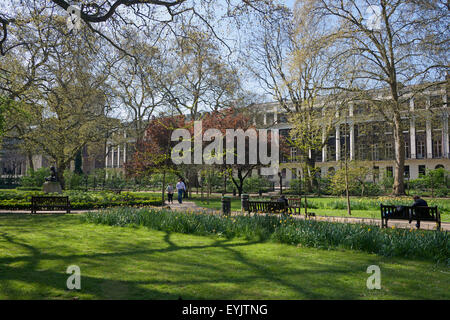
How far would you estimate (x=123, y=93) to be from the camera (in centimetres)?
3089

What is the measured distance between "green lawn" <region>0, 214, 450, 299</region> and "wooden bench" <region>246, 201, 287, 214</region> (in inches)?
136

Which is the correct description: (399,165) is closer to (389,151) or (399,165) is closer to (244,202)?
(244,202)

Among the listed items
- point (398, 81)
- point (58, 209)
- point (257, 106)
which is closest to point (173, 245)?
point (58, 209)

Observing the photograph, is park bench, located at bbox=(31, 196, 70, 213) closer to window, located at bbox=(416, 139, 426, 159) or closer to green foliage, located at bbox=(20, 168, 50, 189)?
green foliage, located at bbox=(20, 168, 50, 189)

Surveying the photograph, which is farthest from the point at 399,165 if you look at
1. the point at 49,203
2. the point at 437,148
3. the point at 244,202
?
the point at 437,148

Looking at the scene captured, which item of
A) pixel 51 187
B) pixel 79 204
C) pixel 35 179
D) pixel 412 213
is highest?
pixel 35 179

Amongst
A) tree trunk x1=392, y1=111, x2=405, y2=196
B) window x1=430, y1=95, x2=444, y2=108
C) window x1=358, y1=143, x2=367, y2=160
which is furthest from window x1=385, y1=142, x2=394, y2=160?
tree trunk x1=392, y1=111, x2=405, y2=196

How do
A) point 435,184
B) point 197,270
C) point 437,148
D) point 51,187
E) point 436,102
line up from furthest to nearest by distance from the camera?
1. point 437,148
2. point 435,184
3. point 436,102
4. point 51,187
5. point 197,270

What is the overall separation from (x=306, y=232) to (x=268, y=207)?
379 centimetres

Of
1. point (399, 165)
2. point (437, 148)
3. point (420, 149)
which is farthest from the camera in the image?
point (420, 149)

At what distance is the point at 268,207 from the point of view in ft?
36.8

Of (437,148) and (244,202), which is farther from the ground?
Result: (437,148)

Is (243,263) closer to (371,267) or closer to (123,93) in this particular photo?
(371,267)

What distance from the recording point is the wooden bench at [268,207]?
35.9 ft
